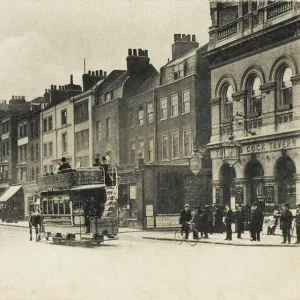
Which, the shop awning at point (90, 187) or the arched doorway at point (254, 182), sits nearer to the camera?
the shop awning at point (90, 187)

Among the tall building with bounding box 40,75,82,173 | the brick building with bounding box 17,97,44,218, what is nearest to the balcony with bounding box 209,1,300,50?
the tall building with bounding box 40,75,82,173

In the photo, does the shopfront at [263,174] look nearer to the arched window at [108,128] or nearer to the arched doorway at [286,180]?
the arched doorway at [286,180]

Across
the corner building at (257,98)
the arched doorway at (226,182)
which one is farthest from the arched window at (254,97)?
the arched doorway at (226,182)

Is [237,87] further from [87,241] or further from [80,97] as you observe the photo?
[80,97]

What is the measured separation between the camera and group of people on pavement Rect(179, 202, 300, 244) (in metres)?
20.3

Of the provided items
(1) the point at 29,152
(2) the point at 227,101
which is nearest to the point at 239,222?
(2) the point at 227,101

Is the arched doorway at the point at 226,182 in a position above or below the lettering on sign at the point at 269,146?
below

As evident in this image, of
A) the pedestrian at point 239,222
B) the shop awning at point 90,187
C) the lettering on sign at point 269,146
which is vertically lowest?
the pedestrian at point 239,222

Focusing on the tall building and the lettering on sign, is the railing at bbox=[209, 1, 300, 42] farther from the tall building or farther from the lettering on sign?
the tall building

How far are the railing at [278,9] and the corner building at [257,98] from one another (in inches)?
0.8

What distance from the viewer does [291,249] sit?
18.5 metres

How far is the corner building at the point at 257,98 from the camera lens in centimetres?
2348

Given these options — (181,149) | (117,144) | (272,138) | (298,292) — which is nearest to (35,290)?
(298,292)

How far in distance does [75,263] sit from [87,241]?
4.34m
